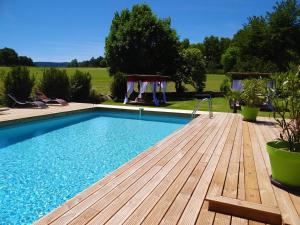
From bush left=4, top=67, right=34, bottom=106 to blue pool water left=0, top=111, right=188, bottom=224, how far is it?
325 centimetres

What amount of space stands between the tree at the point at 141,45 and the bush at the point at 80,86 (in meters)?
4.75

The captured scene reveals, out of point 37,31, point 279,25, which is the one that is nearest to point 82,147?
point 279,25

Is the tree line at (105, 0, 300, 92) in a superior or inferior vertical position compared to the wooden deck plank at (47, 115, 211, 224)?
superior

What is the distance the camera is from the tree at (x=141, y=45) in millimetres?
19406

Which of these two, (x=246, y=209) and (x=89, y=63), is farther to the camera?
(x=89, y=63)

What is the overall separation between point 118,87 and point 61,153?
31.3 ft

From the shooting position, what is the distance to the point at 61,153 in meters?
6.97

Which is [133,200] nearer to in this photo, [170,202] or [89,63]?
[170,202]

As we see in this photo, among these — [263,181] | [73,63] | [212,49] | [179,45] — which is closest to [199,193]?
[263,181]

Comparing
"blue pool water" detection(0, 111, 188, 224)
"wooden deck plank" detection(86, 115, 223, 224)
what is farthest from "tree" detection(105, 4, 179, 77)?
"wooden deck plank" detection(86, 115, 223, 224)

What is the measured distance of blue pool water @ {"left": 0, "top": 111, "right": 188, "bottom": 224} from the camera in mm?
A: 4441

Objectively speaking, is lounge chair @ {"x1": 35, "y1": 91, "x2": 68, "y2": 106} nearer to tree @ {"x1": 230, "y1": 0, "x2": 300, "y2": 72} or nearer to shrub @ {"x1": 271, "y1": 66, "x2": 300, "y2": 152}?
shrub @ {"x1": 271, "y1": 66, "x2": 300, "y2": 152}

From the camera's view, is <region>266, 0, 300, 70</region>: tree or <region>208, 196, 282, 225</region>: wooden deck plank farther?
<region>266, 0, 300, 70</region>: tree

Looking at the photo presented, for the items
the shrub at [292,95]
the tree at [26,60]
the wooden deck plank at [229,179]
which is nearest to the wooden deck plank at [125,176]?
the wooden deck plank at [229,179]
